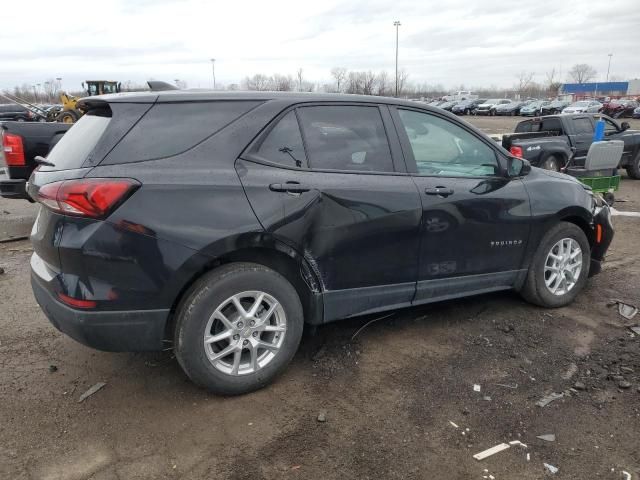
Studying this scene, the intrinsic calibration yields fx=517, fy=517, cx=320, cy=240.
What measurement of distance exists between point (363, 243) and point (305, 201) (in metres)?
0.51

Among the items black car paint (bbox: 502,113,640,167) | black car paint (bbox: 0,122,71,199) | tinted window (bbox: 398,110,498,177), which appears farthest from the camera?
black car paint (bbox: 502,113,640,167)

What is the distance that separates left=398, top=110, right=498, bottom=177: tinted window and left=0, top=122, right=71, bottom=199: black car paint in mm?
4955

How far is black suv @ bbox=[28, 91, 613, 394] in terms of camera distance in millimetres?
2754

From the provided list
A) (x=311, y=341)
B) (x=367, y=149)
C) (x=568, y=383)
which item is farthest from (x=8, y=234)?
(x=568, y=383)

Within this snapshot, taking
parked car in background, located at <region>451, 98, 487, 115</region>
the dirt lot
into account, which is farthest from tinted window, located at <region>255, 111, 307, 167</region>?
parked car in background, located at <region>451, 98, 487, 115</region>

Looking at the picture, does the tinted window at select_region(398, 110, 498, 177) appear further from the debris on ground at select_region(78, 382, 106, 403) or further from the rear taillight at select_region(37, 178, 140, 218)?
the debris on ground at select_region(78, 382, 106, 403)

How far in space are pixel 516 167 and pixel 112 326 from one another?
3.17 meters

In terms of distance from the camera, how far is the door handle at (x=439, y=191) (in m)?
3.60

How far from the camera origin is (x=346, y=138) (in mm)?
3455

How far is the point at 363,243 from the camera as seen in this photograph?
338 centimetres

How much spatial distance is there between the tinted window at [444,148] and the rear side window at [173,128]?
4.03 feet

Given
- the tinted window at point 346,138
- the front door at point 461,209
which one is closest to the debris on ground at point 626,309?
the front door at point 461,209

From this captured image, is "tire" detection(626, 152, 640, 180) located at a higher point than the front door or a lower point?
lower

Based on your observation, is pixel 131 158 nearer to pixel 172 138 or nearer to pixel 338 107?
pixel 172 138
